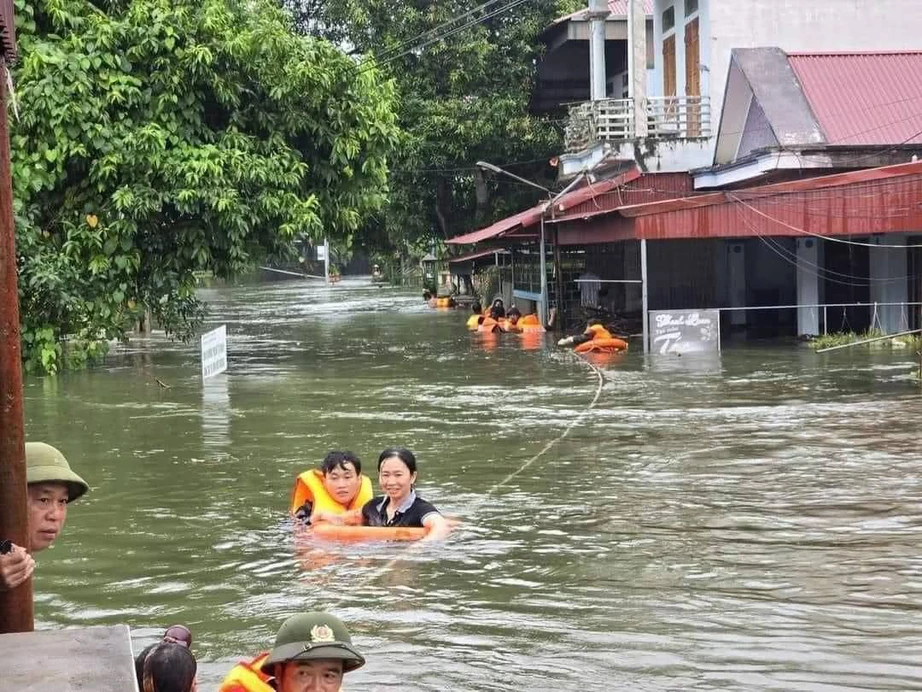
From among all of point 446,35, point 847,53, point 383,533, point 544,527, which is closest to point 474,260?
point 446,35

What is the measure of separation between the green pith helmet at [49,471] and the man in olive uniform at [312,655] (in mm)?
896

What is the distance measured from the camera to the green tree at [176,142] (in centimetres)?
2053

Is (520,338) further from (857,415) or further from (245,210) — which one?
(857,415)

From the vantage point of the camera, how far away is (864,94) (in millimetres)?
28406

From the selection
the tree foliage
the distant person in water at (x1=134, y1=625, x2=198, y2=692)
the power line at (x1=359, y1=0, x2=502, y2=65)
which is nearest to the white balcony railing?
the tree foliage

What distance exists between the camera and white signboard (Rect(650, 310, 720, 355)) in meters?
27.5

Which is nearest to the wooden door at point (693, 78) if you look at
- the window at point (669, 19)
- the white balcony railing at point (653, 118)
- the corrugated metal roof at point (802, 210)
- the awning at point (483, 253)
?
the white balcony railing at point (653, 118)

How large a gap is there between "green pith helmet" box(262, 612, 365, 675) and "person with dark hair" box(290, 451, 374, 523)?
6.26 meters

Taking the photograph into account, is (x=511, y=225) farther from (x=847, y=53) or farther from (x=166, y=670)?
(x=166, y=670)

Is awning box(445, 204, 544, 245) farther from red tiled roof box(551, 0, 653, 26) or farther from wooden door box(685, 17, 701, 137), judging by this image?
red tiled roof box(551, 0, 653, 26)

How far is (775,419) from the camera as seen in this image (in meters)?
18.1

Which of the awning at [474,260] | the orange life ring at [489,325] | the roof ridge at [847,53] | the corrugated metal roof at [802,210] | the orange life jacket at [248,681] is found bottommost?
the orange life jacket at [248,681]

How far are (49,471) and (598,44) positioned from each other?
3508 cm

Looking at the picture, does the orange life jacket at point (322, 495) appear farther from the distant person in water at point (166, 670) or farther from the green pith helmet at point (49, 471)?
the green pith helmet at point (49, 471)
